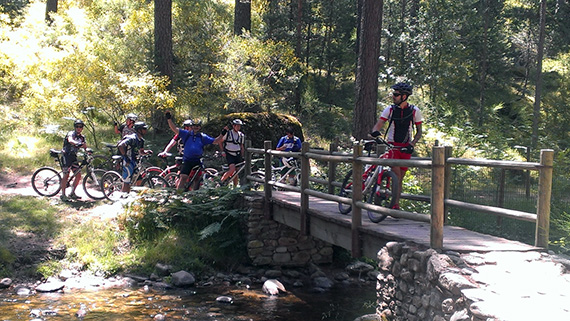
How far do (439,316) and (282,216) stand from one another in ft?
18.6

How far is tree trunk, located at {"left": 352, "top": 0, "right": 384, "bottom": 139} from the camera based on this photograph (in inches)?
563

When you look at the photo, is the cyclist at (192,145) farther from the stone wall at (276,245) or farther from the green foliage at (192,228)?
the stone wall at (276,245)

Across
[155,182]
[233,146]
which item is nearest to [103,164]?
[155,182]

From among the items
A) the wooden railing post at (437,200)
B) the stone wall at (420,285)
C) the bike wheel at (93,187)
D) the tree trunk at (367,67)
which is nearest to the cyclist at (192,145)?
the bike wheel at (93,187)

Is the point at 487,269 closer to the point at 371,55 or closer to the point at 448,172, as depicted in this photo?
the point at 448,172

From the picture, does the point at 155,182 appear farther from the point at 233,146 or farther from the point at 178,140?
the point at 233,146

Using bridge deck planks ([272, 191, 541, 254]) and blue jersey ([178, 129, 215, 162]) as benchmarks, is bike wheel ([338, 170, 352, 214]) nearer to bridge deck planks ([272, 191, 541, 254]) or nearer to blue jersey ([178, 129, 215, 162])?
bridge deck planks ([272, 191, 541, 254])

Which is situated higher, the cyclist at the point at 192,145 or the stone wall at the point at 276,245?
the cyclist at the point at 192,145

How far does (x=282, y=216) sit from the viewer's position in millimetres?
10664

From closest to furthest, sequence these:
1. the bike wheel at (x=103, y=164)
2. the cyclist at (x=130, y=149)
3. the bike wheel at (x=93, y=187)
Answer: the cyclist at (x=130, y=149)
the bike wheel at (x=93, y=187)
the bike wheel at (x=103, y=164)

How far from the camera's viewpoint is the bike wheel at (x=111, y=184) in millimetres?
12836

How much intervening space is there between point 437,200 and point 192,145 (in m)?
7.45

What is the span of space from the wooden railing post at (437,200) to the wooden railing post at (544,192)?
3.17ft

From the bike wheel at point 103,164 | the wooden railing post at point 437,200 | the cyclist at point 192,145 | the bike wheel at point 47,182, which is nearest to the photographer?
the wooden railing post at point 437,200
